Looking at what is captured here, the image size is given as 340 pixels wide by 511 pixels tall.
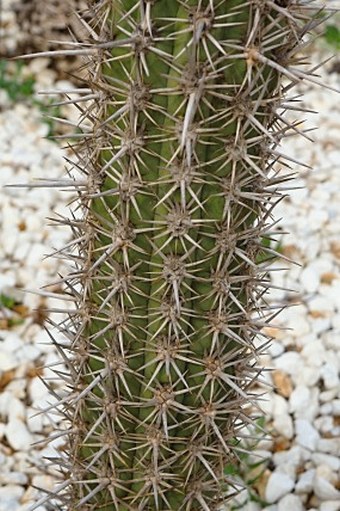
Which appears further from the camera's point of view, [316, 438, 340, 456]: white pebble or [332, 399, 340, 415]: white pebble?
[332, 399, 340, 415]: white pebble

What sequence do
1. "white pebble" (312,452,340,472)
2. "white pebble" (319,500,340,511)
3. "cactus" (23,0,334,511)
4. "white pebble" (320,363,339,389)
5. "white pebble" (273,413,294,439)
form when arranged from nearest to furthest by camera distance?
"cactus" (23,0,334,511), "white pebble" (319,500,340,511), "white pebble" (312,452,340,472), "white pebble" (273,413,294,439), "white pebble" (320,363,339,389)

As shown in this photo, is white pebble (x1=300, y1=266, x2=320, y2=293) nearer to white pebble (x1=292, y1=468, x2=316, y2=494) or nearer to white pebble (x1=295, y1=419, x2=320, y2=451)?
white pebble (x1=295, y1=419, x2=320, y2=451)

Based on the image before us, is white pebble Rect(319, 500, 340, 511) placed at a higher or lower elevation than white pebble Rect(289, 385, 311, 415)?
lower

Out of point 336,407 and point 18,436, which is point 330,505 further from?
point 18,436

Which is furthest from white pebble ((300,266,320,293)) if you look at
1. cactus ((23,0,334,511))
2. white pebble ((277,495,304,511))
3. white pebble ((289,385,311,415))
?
cactus ((23,0,334,511))

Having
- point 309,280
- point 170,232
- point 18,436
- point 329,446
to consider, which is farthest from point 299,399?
point 170,232

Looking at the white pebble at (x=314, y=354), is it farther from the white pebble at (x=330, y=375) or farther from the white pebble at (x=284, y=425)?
the white pebble at (x=284, y=425)

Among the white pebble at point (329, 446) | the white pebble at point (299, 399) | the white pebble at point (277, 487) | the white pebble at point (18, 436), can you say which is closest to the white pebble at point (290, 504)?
the white pebble at point (277, 487)
